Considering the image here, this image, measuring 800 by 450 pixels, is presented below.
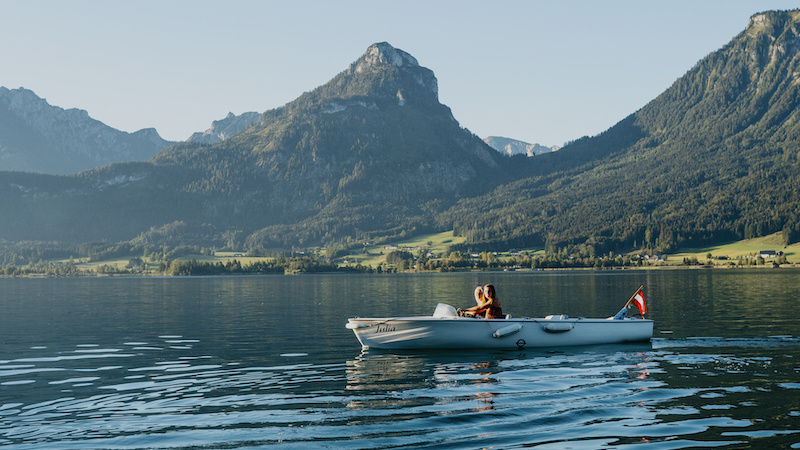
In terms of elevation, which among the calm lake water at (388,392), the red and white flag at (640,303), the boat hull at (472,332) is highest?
the red and white flag at (640,303)

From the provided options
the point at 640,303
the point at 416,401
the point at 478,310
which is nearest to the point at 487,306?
the point at 478,310

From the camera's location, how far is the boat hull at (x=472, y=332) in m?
29.8

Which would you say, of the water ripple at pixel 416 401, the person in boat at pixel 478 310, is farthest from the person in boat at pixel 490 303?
the water ripple at pixel 416 401

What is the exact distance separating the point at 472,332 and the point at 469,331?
16cm

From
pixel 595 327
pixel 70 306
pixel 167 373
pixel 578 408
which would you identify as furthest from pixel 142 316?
pixel 578 408

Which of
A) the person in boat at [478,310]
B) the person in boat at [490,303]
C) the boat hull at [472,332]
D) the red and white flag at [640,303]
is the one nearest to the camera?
the boat hull at [472,332]

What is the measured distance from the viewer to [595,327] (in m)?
32.2

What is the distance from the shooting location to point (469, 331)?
2994cm

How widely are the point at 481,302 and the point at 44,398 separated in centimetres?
1854

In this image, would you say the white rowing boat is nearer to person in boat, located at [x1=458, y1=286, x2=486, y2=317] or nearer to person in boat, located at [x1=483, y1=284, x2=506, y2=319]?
person in boat, located at [x1=483, y1=284, x2=506, y2=319]

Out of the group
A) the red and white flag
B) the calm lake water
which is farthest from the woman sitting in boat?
the red and white flag

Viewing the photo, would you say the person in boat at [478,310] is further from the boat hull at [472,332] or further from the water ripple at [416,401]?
the water ripple at [416,401]

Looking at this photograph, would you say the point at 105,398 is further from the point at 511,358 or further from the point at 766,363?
the point at 766,363

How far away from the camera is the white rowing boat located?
97.7 ft
